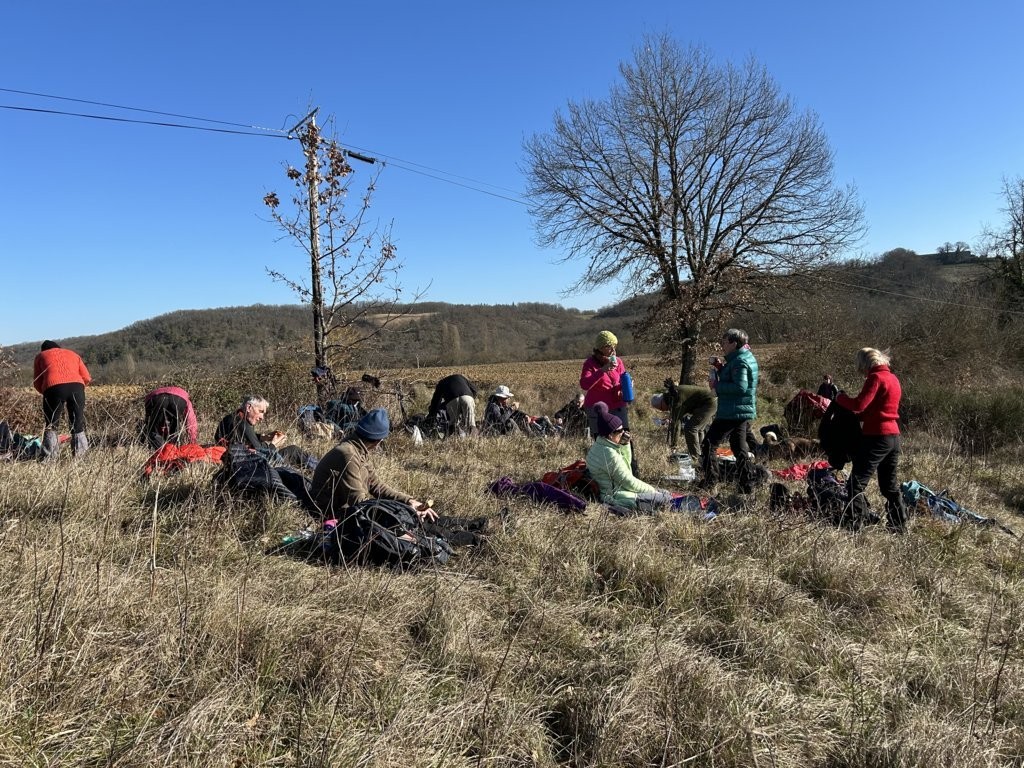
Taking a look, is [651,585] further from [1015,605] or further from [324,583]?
[1015,605]

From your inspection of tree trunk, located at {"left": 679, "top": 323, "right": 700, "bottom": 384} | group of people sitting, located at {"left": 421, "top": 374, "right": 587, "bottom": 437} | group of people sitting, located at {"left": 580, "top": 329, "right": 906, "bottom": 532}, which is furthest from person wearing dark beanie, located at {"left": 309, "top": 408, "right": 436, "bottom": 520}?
tree trunk, located at {"left": 679, "top": 323, "right": 700, "bottom": 384}

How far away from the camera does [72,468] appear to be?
13.0ft

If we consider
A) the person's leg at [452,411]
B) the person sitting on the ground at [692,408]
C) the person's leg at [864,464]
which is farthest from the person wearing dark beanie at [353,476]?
the person's leg at [452,411]

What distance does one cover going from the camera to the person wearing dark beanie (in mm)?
4027

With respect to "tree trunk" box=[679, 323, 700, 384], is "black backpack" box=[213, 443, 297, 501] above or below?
below

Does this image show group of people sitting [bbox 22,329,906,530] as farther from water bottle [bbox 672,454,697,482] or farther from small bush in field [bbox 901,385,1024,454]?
small bush in field [bbox 901,385,1024,454]

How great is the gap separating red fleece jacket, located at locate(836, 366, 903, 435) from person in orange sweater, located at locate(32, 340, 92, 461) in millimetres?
7478

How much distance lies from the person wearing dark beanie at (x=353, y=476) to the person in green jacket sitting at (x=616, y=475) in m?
1.69

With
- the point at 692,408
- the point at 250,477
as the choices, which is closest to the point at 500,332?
the point at 692,408

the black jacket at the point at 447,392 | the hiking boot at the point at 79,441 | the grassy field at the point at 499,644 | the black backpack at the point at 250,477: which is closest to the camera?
the grassy field at the point at 499,644

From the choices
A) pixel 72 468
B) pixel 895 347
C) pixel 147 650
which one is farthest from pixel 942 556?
pixel 895 347

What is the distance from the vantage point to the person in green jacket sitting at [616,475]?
500 cm

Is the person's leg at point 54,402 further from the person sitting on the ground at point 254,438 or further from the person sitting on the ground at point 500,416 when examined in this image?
the person sitting on the ground at point 500,416

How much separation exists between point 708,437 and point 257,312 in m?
Answer: 55.8
